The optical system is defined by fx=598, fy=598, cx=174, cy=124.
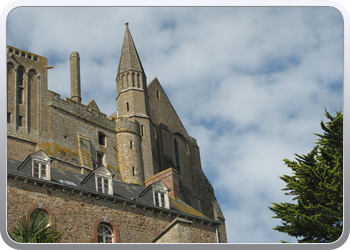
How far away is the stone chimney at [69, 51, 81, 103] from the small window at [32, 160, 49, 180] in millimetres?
20419

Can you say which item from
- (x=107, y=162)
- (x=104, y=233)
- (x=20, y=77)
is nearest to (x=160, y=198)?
(x=104, y=233)

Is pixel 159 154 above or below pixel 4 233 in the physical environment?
above

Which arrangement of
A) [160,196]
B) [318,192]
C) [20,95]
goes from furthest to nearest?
[20,95], [160,196], [318,192]

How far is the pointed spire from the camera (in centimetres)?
4325

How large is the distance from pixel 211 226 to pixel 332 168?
583cm

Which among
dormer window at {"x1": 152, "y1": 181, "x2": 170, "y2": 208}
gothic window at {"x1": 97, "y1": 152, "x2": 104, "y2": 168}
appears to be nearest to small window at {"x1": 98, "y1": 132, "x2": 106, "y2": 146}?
gothic window at {"x1": 97, "y1": 152, "x2": 104, "y2": 168}

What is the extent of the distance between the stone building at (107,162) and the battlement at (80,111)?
0.26 ft

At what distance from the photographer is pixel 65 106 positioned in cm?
3697

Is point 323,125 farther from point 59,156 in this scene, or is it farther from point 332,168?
point 59,156

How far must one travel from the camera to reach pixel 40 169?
68.5 ft

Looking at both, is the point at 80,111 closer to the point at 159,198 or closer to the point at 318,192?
the point at 159,198

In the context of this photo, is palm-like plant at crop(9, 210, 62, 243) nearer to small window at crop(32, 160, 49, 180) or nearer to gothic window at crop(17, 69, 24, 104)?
small window at crop(32, 160, 49, 180)

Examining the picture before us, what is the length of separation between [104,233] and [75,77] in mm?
22707

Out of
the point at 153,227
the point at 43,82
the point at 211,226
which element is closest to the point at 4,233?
the point at 153,227
